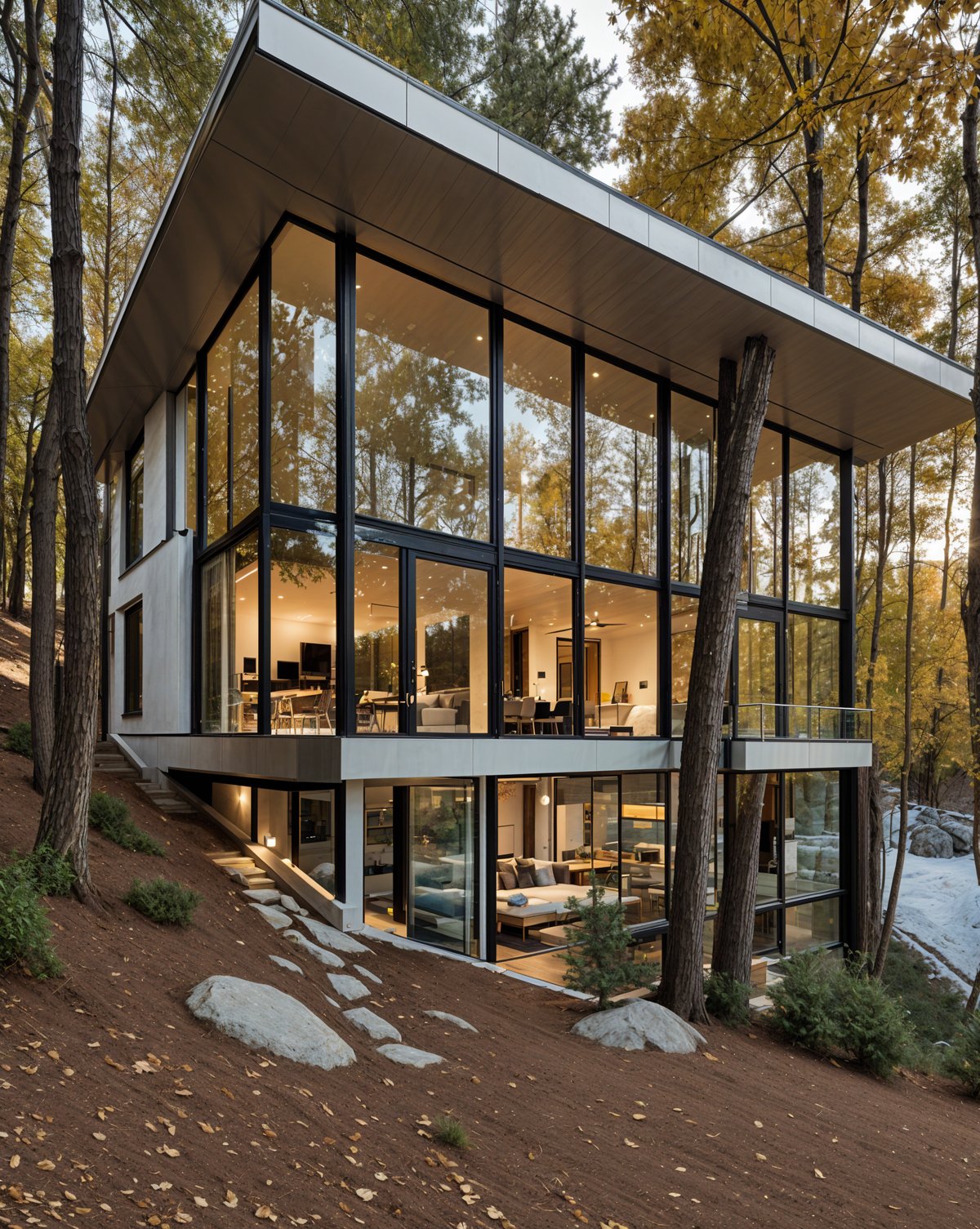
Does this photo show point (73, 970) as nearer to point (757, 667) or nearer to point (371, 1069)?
point (371, 1069)

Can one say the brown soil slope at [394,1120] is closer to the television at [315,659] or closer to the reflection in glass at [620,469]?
the television at [315,659]

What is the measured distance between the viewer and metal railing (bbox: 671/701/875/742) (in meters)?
12.7

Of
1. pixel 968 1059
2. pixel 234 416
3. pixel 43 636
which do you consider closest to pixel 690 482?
pixel 234 416

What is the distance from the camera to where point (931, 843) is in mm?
27578

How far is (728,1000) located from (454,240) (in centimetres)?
913

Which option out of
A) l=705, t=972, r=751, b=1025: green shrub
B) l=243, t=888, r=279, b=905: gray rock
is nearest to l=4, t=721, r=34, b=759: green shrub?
l=243, t=888, r=279, b=905: gray rock

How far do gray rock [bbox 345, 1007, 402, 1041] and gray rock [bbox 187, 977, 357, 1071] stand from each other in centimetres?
58

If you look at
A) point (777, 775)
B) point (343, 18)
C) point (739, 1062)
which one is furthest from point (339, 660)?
point (777, 775)

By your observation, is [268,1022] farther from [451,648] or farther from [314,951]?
[451,648]

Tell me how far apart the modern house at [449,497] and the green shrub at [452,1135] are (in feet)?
14.1

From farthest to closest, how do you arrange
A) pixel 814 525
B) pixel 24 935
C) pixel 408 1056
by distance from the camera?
pixel 814 525 < pixel 408 1056 < pixel 24 935

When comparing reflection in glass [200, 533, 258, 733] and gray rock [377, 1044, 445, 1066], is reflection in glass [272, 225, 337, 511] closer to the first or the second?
reflection in glass [200, 533, 258, 733]

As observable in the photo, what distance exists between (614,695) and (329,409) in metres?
7.56

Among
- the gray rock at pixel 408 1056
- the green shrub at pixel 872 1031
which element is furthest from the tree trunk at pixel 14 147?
the green shrub at pixel 872 1031
